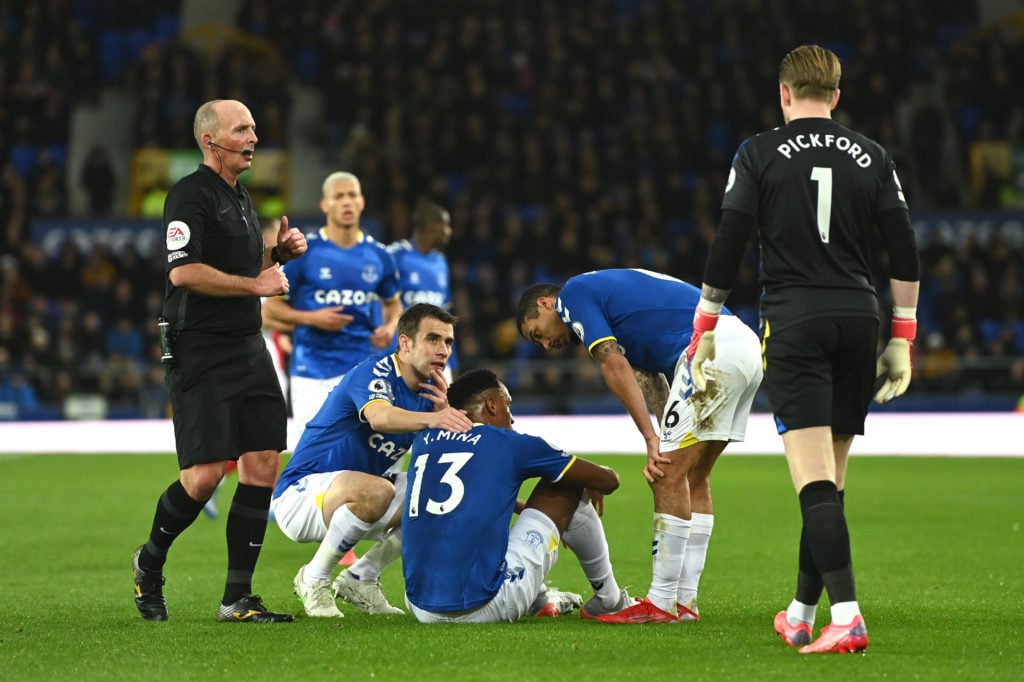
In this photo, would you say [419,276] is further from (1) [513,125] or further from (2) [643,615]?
(1) [513,125]

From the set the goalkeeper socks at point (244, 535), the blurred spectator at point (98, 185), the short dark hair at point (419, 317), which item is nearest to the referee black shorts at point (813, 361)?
the short dark hair at point (419, 317)

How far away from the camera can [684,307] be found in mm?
6727

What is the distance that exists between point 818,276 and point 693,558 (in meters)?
1.75

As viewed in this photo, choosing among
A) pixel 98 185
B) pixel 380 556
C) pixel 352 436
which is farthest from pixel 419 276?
pixel 98 185

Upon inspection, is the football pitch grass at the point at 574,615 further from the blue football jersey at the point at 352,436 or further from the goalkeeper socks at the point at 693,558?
the blue football jersey at the point at 352,436

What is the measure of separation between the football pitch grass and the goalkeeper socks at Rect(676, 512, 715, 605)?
0.15 metres

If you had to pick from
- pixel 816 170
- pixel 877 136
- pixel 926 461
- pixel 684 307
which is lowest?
pixel 926 461

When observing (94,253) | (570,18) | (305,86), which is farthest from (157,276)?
(570,18)

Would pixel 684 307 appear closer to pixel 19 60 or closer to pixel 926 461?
pixel 926 461

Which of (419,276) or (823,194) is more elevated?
(823,194)

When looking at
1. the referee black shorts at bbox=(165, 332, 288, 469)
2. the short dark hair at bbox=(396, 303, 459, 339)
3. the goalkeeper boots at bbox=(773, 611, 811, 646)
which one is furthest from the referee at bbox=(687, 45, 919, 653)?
the referee black shorts at bbox=(165, 332, 288, 469)

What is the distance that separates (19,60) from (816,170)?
24.5m

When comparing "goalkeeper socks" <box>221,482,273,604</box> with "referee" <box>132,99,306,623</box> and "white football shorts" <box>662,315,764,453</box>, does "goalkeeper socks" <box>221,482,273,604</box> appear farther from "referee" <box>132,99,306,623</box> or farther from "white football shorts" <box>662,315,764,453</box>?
"white football shorts" <box>662,315,764,453</box>

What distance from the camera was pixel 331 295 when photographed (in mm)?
10148
